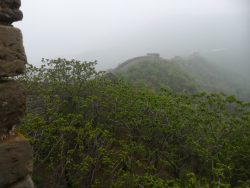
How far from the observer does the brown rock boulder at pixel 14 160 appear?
7496 mm

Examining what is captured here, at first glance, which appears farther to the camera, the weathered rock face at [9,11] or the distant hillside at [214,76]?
the distant hillside at [214,76]

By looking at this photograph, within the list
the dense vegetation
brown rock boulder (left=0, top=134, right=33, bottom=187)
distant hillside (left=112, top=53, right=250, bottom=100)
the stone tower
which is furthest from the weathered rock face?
distant hillside (left=112, top=53, right=250, bottom=100)

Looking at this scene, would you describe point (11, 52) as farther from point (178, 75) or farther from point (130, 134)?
point (178, 75)

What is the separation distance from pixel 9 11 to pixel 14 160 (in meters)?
3.38

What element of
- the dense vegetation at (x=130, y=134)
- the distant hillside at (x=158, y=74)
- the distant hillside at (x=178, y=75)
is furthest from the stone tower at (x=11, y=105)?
the distant hillside at (x=158, y=74)

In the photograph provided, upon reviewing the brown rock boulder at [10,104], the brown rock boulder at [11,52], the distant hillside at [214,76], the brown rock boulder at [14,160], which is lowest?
the distant hillside at [214,76]

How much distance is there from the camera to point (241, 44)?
494ft

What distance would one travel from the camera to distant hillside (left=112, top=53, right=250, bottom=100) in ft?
184

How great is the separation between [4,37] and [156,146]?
38.0 ft

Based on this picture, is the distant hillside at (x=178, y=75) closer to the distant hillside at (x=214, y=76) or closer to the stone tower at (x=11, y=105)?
the distant hillside at (x=214, y=76)

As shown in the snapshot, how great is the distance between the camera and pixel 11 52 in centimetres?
769

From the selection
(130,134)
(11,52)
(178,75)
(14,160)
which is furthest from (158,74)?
(14,160)

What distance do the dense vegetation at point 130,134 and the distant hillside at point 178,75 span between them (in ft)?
48.5

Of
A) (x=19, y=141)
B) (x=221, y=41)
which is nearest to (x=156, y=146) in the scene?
(x=19, y=141)
